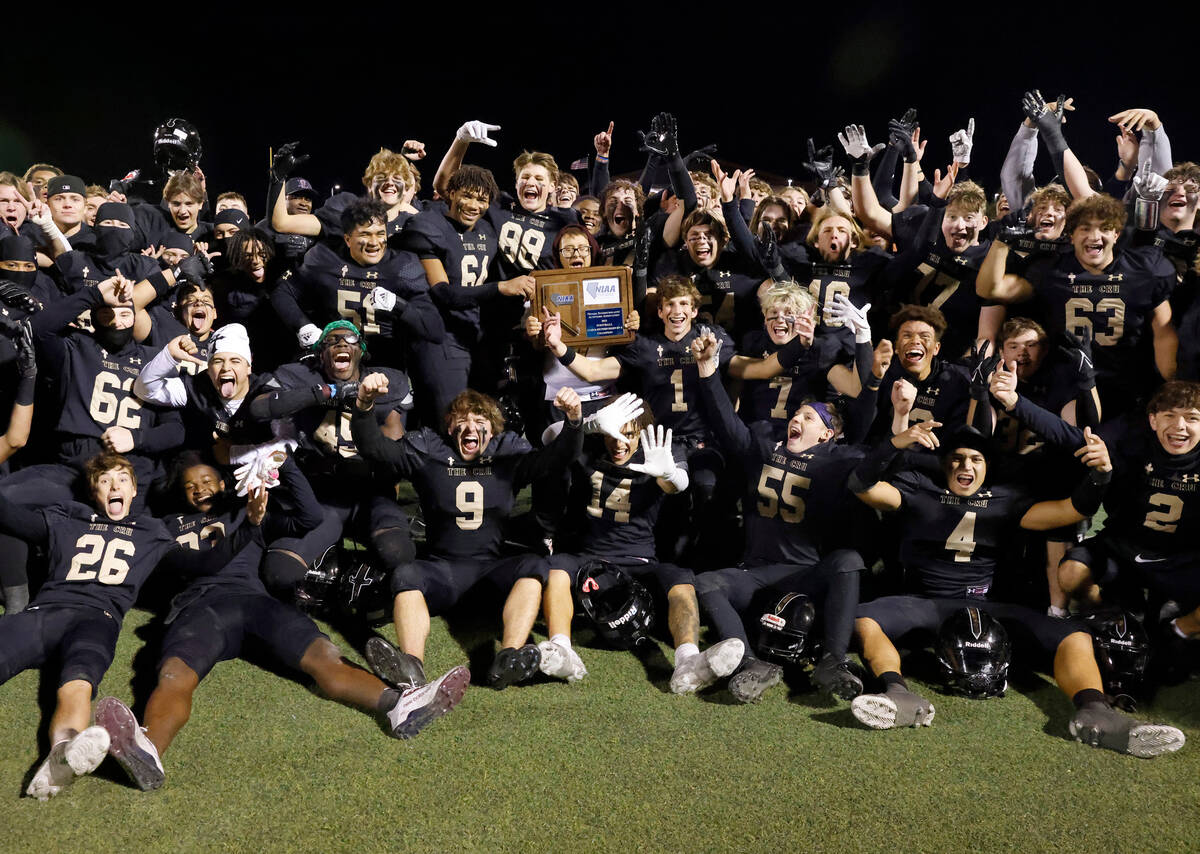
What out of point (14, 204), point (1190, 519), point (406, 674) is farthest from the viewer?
point (14, 204)

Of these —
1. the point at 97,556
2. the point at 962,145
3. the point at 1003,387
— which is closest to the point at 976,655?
the point at 1003,387

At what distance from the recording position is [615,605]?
432 centimetres

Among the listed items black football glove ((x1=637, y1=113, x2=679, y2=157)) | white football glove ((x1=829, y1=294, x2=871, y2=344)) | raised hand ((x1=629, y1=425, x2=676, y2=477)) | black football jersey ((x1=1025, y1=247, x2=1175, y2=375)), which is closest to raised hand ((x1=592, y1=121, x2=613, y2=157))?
black football glove ((x1=637, y1=113, x2=679, y2=157))

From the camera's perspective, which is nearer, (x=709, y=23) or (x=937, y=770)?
(x=937, y=770)

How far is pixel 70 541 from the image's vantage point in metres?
4.11

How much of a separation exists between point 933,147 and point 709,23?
337 centimetres

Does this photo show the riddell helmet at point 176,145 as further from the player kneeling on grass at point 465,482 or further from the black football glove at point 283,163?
the player kneeling on grass at point 465,482

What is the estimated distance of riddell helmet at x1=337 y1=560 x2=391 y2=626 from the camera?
4426 mm

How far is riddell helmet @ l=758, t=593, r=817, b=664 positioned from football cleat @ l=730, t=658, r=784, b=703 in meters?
0.18

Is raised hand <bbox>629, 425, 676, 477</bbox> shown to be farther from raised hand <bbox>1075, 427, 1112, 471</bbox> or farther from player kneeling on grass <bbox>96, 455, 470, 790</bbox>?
raised hand <bbox>1075, 427, 1112, 471</bbox>

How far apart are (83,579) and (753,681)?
9.56 ft

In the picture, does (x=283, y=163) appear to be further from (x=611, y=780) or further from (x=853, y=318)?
(x=611, y=780)

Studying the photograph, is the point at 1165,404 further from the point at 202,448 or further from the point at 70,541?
the point at 70,541

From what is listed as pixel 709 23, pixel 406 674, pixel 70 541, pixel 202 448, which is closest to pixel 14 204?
pixel 202 448
